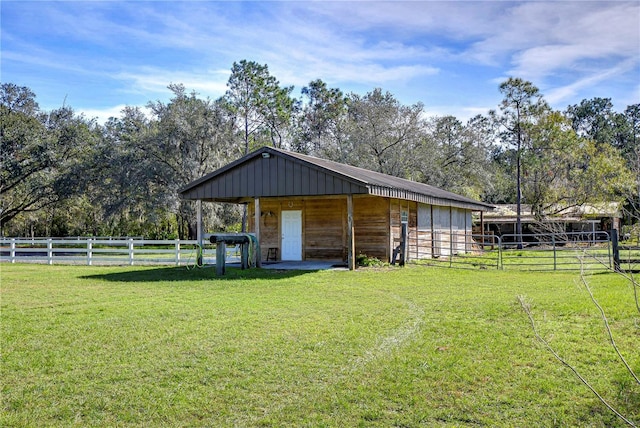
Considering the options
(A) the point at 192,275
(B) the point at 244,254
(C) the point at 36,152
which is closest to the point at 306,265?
(B) the point at 244,254

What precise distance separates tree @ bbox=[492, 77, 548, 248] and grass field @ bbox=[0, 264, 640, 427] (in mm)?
24724

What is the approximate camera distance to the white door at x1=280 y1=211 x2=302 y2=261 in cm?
1858

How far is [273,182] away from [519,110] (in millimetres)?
22648

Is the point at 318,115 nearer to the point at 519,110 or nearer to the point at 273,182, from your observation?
the point at 519,110

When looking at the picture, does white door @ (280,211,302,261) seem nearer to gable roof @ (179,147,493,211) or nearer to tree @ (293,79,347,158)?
gable roof @ (179,147,493,211)

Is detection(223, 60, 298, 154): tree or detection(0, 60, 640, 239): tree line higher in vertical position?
detection(223, 60, 298, 154): tree

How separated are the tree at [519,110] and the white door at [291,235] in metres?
19.4

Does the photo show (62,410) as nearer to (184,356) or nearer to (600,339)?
(184,356)

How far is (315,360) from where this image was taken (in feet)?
18.2

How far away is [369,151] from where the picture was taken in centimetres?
3478

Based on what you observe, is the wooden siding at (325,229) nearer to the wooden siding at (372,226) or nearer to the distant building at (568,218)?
the wooden siding at (372,226)

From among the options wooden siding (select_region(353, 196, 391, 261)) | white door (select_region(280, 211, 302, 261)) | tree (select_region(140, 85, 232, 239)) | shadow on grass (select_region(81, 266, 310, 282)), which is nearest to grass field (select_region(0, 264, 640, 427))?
shadow on grass (select_region(81, 266, 310, 282))

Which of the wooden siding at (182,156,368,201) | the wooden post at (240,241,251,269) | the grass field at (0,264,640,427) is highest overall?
the wooden siding at (182,156,368,201)

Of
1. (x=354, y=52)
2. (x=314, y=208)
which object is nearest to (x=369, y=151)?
(x=314, y=208)
